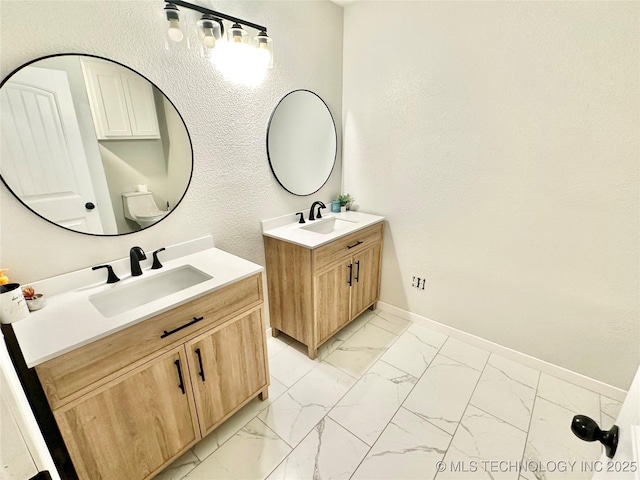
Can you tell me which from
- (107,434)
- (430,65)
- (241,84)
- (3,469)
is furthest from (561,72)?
(107,434)

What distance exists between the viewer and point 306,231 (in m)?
2.08

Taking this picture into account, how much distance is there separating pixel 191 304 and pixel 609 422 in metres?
2.31

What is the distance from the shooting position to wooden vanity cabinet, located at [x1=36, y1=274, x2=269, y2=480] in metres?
1.02

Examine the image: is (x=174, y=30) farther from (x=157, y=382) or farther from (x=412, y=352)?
(x=412, y=352)

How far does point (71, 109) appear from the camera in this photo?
1.26 meters

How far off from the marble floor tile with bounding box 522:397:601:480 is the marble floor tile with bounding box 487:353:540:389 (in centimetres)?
23

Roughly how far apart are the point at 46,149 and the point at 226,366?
124 centimetres

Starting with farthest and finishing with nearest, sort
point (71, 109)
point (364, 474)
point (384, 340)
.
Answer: point (384, 340)
point (364, 474)
point (71, 109)

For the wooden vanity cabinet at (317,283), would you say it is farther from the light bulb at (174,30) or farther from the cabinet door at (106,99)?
the light bulb at (174,30)

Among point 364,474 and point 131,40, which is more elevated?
point 131,40

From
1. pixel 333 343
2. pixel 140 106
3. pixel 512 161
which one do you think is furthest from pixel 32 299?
pixel 512 161

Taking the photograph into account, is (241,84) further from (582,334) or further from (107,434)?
(582,334)

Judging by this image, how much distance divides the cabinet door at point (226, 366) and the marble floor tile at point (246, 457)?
0.51ft

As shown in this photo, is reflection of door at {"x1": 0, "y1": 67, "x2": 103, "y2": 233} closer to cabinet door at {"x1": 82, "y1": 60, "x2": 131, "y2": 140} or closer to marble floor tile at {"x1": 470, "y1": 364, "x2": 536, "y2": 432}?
cabinet door at {"x1": 82, "y1": 60, "x2": 131, "y2": 140}
